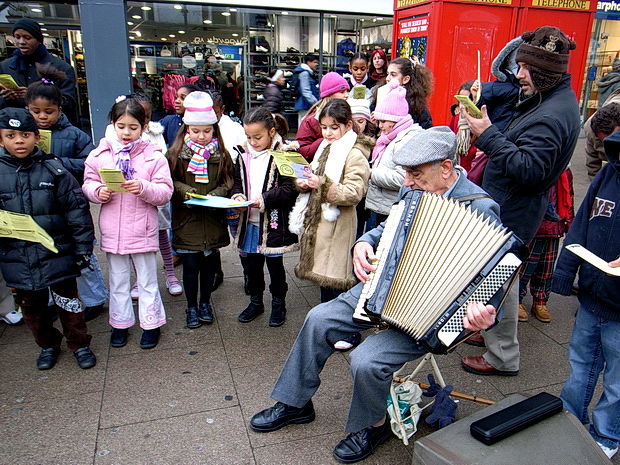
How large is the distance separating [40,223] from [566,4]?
7.41 meters

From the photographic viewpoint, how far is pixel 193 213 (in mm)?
3785

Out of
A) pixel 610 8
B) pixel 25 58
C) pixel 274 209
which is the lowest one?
pixel 274 209

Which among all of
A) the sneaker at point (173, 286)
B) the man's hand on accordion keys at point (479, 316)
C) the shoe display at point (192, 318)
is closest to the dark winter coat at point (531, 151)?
the man's hand on accordion keys at point (479, 316)

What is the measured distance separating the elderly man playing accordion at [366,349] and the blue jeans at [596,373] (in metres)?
0.79

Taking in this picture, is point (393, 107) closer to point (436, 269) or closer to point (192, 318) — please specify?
point (436, 269)

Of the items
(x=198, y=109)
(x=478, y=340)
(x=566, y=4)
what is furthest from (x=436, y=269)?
(x=566, y=4)

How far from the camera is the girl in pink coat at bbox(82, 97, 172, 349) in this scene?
11.2 ft

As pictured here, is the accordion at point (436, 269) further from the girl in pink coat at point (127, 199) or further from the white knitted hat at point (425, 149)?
the girl in pink coat at point (127, 199)

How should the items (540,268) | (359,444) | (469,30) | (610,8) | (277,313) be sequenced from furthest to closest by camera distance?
(610,8) < (469,30) < (540,268) < (277,313) < (359,444)

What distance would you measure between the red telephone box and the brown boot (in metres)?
3.71

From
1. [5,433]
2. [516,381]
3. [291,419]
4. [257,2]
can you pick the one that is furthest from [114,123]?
[257,2]

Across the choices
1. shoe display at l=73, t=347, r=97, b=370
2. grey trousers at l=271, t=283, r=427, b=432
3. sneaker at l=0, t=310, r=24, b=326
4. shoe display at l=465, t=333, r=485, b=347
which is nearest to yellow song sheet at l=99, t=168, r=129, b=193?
shoe display at l=73, t=347, r=97, b=370

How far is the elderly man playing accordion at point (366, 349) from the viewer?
8.23ft

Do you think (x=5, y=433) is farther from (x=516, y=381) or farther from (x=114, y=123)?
(x=516, y=381)
